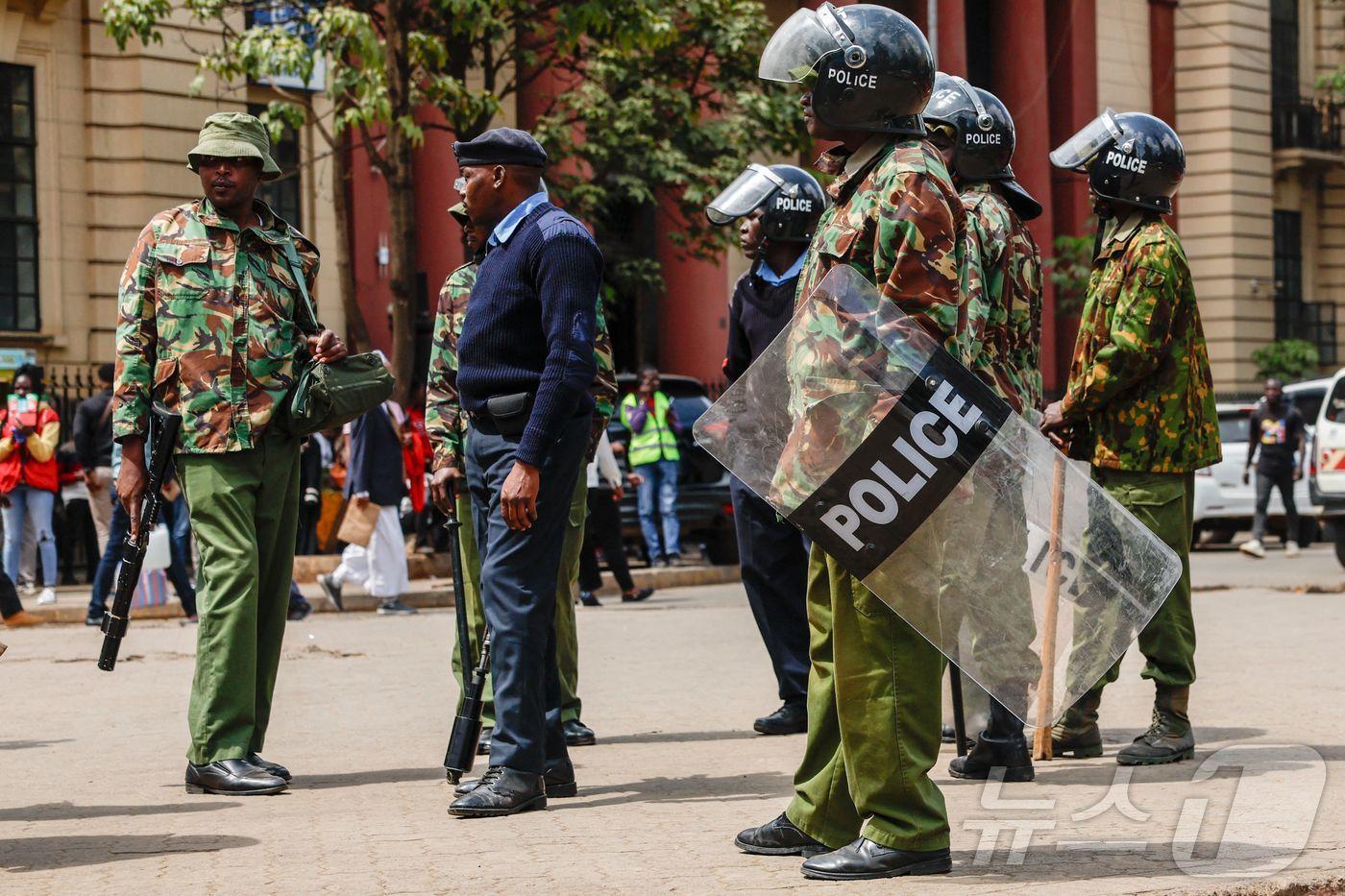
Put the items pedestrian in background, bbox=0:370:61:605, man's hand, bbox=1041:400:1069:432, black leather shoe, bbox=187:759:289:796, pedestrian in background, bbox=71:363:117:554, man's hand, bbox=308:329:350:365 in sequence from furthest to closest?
pedestrian in background, bbox=0:370:61:605 → pedestrian in background, bbox=71:363:117:554 → man's hand, bbox=1041:400:1069:432 → man's hand, bbox=308:329:350:365 → black leather shoe, bbox=187:759:289:796

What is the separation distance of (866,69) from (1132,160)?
7.22 ft

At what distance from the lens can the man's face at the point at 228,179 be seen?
6.22 metres

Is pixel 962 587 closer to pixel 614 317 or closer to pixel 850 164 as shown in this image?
pixel 850 164

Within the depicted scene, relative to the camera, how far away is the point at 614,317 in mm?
27703

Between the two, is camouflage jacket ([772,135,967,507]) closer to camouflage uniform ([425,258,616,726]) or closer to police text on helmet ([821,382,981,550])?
police text on helmet ([821,382,981,550])

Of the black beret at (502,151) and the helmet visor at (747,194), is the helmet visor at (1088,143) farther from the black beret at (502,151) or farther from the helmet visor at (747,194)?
the black beret at (502,151)

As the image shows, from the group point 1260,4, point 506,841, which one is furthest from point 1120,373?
point 1260,4

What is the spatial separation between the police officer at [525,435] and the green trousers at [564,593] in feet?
3.60

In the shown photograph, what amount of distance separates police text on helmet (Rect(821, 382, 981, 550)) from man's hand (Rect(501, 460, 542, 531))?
48.8 inches

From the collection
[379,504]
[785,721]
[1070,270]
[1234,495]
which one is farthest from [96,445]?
[1070,270]

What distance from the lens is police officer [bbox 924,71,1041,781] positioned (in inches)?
234

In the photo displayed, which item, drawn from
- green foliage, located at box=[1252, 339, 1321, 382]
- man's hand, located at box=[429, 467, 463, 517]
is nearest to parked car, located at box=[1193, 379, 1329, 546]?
green foliage, located at box=[1252, 339, 1321, 382]

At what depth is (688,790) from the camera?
19.4 ft

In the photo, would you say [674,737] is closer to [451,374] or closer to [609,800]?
[609,800]
